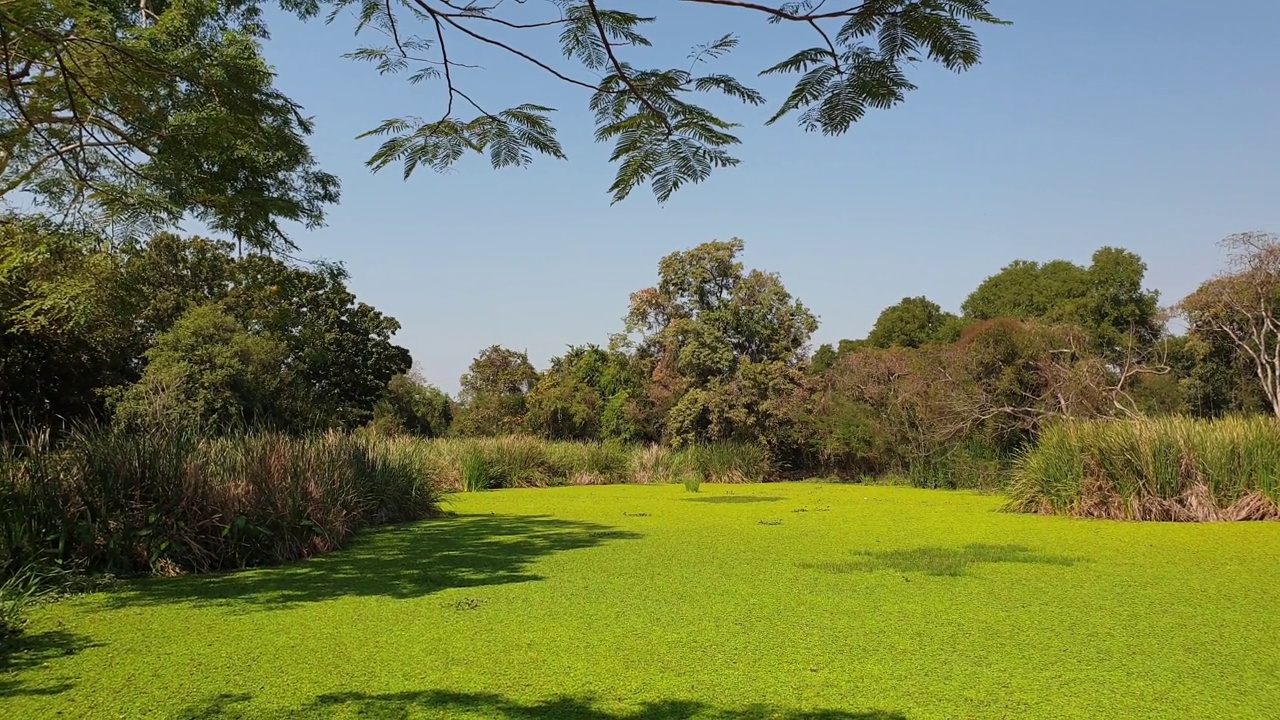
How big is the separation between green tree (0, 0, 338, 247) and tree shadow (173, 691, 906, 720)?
224 centimetres

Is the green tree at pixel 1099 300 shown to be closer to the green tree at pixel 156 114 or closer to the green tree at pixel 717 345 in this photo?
the green tree at pixel 717 345

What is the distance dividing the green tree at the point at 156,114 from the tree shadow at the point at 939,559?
3.90 meters

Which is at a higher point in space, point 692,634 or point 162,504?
point 162,504

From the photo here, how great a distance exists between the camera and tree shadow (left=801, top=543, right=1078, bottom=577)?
4904 mm

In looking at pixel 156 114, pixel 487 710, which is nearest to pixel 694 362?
pixel 156 114

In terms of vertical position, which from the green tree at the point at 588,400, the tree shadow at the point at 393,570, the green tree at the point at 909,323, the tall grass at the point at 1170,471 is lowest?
the tree shadow at the point at 393,570

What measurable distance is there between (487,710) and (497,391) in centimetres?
2470

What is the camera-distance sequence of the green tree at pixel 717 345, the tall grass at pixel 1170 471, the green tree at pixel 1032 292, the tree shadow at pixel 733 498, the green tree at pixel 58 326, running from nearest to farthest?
the green tree at pixel 58 326 → the tall grass at pixel 1170 471 → the tree shadow at pixel 733 498 → the green tree at pixel 717 345 → the green tree at pixel 1032 292

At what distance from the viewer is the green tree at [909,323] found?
22312 millimetres

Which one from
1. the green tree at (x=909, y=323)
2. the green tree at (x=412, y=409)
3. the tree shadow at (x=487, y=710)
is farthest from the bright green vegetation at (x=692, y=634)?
the green tree at (x=412, y=409)

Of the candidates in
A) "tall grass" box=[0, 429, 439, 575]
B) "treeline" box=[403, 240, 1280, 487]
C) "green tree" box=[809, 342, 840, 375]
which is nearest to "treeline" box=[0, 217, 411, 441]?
"tall grass" box=[0, 429, 439, 575]

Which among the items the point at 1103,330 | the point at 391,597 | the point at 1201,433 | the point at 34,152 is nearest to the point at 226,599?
the point at 391,597

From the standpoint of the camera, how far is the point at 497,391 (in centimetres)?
2678

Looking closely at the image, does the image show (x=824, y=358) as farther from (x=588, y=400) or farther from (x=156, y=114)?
(x=156, y=114)
